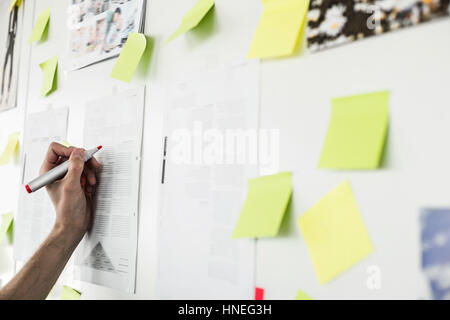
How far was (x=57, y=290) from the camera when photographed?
2.62 feet

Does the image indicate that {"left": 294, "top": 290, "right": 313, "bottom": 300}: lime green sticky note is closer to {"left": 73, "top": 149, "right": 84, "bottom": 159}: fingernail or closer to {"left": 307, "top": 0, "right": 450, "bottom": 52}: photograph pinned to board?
{"left": 307, "top": 0, "right": 450, "bottom": 52}: photograph pinned to board

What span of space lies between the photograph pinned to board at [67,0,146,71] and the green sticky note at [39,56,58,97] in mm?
62

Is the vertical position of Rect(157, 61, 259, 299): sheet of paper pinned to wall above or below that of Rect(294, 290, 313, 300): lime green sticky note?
above

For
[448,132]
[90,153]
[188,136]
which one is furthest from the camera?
[90,153]

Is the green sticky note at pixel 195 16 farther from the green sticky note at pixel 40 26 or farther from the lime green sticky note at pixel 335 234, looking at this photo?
the green sticky note at pixel 40 26

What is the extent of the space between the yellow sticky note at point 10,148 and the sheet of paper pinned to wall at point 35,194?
6 centimetres

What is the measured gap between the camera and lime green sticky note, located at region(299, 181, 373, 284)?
1.33 feet

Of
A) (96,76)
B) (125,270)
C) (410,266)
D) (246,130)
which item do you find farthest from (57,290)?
(410,266)

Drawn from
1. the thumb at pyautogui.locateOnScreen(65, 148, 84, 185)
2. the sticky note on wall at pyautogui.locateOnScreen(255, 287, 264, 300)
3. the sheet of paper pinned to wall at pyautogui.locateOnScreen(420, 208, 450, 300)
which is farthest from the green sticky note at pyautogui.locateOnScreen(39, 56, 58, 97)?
the sheet of paper pinned to wall at pyautogui.locateOnScreen(420, 208, 450, 300)

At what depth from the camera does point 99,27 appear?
771mm

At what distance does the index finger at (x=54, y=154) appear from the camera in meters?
0.73

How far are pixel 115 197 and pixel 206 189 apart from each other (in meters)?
0.22

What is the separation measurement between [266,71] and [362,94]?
0.14m
